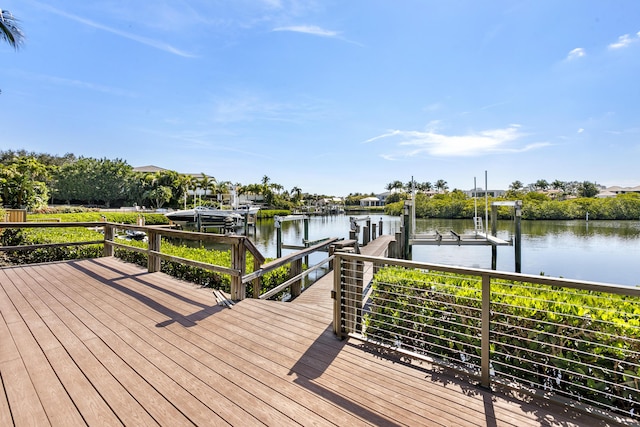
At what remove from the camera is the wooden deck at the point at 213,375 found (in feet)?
5.20

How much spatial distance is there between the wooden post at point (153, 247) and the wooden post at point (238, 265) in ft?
6.25

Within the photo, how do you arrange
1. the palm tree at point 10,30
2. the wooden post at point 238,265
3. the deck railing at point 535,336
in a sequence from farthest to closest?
1. the palm tree at point 10,30
2. the wooden post at point 238,265
3. the deck railing at point 535,336

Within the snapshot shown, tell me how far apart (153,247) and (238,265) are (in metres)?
2.17

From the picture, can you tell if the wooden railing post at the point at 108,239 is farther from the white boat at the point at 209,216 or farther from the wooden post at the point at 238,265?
the white boat at the point at 209,216

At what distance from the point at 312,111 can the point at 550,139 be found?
841 inches

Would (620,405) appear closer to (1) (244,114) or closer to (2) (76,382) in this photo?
(2) (76,382)

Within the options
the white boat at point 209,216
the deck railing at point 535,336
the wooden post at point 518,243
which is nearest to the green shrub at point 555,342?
the deck railing at point 535,336

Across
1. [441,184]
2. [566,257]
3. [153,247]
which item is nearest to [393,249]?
[153,247]

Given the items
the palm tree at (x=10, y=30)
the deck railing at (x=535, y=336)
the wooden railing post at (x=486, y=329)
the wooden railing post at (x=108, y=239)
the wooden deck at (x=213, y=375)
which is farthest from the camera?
the palm tree at (x=10, y=30)

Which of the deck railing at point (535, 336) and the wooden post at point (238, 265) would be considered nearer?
the deck railing at point (535, 336)

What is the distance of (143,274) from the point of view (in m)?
4.76

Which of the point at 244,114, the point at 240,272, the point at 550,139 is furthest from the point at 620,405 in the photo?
the point at 550,139

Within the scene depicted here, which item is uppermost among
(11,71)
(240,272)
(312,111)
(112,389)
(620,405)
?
(11,71)

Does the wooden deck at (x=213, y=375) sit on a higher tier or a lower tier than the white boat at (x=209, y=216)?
lower
